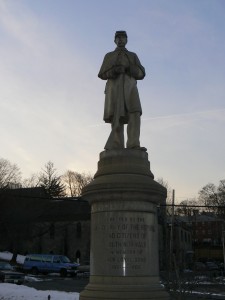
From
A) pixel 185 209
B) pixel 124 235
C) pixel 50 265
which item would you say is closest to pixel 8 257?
pixel 50 265

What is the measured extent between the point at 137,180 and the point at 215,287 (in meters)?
19.7

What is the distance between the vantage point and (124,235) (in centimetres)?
936

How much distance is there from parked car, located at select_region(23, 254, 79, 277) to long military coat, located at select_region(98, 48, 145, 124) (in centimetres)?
3379

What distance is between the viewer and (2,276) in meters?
29.2

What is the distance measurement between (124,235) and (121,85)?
342 centimetres

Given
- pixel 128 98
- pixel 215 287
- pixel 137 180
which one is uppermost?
pixel 128 98

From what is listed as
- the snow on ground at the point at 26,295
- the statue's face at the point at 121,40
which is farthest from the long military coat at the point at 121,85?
the snow on ground at the point at 26,295

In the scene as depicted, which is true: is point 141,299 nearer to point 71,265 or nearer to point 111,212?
point 111,212

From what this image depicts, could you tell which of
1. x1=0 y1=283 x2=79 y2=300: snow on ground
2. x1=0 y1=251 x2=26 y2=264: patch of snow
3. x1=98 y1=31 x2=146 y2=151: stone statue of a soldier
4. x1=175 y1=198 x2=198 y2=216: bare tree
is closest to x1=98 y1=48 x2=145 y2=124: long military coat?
x1=98 y1=31 x2=146 y2=151: stone statue of a soldier

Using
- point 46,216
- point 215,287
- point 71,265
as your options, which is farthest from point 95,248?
point 46,216

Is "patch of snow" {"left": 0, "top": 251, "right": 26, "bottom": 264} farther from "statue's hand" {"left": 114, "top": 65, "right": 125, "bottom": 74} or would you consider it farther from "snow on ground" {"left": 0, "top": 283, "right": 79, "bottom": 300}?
"statue's hand" {"left": 114, "top": 65, "right": 125, "bottom": 74}

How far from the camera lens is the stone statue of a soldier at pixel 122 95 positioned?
10.6 m

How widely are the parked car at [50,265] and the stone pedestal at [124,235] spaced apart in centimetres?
3398

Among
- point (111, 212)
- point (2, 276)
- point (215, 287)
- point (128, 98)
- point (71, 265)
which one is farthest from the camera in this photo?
point (71, 265)
